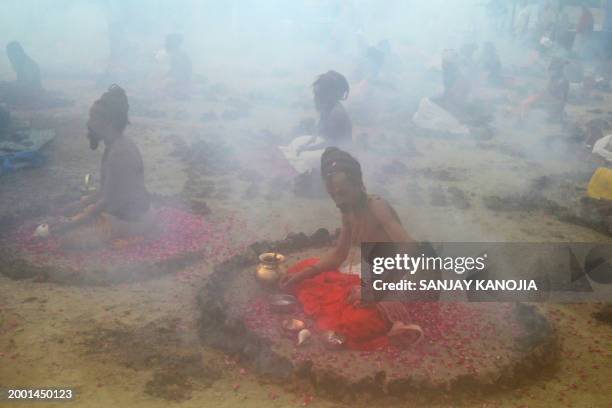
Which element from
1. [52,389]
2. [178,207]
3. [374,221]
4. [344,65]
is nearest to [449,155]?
[178,207]

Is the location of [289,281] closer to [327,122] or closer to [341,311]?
[341,311]

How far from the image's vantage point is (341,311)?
4801 millimetres

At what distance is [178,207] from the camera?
7465 millimetres

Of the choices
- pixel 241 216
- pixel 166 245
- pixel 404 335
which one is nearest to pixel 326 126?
pixel 241 216

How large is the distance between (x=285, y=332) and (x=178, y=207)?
3.24 metres

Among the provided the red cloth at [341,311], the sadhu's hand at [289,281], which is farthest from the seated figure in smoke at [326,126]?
the red cloth at [341,311]

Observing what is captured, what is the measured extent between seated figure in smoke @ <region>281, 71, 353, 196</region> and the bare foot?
4.08 m

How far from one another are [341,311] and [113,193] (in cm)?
289

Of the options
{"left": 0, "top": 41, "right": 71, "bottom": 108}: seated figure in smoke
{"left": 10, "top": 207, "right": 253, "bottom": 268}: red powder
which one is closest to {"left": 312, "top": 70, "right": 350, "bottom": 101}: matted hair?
{"left": 10, "top": 207, "right": 253, "bottom": 268}: red powder

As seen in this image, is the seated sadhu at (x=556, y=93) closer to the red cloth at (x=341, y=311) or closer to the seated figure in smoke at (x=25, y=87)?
the red cloth at (x=341, y=311)

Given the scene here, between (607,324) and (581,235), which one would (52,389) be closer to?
(607,324)

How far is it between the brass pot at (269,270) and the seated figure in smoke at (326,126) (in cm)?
304

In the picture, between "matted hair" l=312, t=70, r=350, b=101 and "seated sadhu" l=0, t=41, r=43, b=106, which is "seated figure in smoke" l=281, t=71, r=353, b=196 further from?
"seated sadhu" l=0, t=41, r=43, b=106

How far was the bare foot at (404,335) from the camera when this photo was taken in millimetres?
4541
